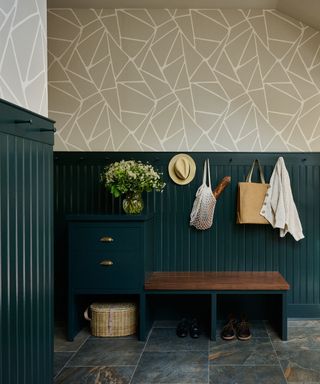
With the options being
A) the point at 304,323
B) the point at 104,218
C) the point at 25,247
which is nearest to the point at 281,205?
the point at 304,323

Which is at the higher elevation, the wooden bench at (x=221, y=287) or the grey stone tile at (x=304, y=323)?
the wooden bench at (x=221, y=287)

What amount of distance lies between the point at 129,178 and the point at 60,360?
1.38 meters

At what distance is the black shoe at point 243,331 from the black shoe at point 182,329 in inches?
15.6

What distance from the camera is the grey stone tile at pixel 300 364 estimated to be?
9.07 feet

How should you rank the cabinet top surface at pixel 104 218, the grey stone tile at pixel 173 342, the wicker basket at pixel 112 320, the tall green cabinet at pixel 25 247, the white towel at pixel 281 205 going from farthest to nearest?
the white towel at pixel 281 205 < the wicker basket at pixel 112 320 < the cabinet top surface at pixel 104 218 < the grey stone tile at pixel 173 342 < the tall green cabinet at pixel 25 247

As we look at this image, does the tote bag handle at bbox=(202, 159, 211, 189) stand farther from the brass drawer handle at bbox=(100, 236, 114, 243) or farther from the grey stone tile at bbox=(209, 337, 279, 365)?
the grey stone tile at bbox=(209, 337, 279, 365)

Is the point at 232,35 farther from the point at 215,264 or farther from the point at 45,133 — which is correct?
the point at 45,133

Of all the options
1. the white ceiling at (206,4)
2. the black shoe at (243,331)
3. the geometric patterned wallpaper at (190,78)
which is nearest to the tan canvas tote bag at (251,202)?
the geometric patterned wallpaper at (190,78)

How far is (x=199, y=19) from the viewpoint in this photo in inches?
→ 159

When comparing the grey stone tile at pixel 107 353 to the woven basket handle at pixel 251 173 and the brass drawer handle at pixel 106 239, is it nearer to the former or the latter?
the brass drawer handle at pixel 106 239

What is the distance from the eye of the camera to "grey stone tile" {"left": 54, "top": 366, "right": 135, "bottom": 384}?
9.04ft

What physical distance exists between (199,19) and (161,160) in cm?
127

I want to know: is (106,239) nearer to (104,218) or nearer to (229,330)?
(104,218)

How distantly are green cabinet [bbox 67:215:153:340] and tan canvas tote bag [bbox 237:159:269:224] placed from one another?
2.91 ft
